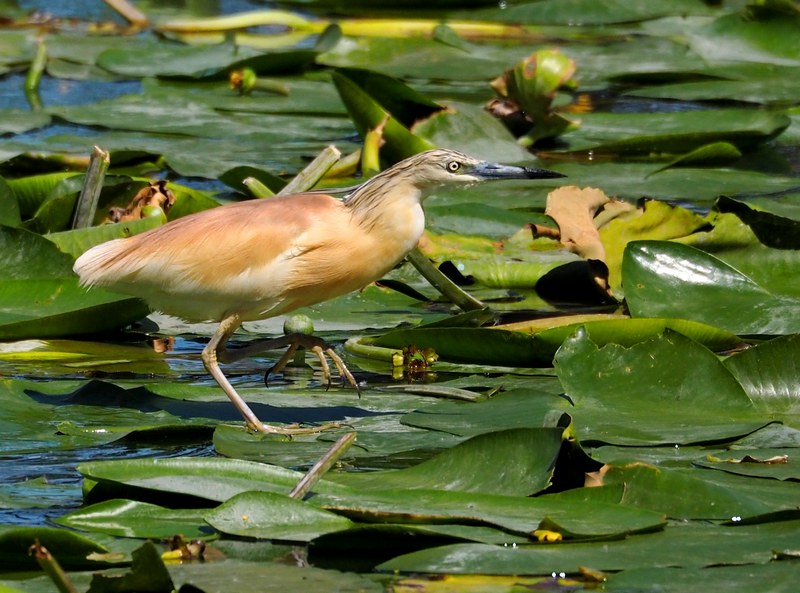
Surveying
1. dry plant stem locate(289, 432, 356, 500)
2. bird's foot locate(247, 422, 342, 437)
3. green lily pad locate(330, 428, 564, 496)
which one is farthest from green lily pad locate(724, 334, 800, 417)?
dry plant stem locate(289, 432, 356, 500)

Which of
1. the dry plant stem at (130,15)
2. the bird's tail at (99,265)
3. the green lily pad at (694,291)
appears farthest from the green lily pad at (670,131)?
the dry plant stem at (130,15)

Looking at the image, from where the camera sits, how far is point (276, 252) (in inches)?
205

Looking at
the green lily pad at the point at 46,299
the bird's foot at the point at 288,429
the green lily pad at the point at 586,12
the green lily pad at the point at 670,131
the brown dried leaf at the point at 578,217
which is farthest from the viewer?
the green lily pad at the point at 586,12

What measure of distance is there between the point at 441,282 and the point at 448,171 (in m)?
0.52

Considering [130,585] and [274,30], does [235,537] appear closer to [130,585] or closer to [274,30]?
[130,585]

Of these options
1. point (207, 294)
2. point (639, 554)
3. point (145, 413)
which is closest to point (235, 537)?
point (639, 554)

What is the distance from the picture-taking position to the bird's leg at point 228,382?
4.77 metres

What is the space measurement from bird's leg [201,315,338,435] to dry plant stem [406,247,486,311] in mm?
804

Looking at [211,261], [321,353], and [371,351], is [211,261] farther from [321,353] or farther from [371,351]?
[371,351]

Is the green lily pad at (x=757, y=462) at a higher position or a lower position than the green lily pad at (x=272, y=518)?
lower

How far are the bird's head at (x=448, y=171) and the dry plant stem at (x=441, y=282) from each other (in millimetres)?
422

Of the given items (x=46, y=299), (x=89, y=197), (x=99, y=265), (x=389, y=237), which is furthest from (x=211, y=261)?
(x=89, y=197)

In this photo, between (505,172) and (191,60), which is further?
(191,60)

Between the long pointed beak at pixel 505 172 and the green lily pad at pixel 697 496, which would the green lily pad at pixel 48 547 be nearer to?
the green lily pad at pixel 697 496
